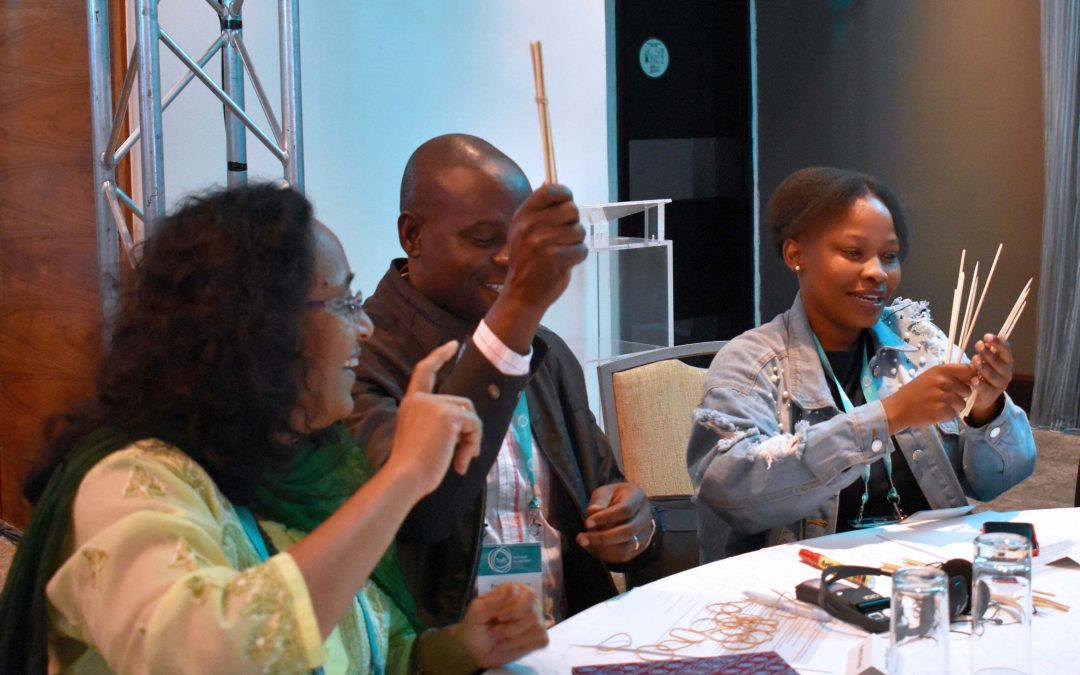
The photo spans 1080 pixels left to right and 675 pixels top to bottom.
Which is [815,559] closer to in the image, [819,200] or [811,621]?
[811,621]

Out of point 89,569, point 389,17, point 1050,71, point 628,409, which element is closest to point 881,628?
point 89,569

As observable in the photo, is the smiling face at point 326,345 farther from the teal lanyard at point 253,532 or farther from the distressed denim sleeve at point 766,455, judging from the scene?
the distressed denim sleeve at point 766,455

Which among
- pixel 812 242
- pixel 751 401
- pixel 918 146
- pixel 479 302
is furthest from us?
pixel 918 146

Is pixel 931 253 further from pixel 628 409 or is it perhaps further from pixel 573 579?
pixel 573 579

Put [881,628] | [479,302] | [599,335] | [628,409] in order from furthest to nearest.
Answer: [599,335] → [628,409] → [479,302] → [881,628]

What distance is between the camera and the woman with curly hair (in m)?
1.03

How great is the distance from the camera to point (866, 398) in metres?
2.36

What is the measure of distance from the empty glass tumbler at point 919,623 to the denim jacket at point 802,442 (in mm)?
751

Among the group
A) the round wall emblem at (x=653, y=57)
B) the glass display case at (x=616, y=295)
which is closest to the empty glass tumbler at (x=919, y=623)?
the glass display case at (x=616, y=295)

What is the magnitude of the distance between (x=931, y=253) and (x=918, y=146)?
2.07 feet

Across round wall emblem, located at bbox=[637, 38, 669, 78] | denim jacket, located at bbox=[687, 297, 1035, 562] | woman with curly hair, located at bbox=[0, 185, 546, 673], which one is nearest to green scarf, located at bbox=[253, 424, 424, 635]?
woman with curly hair, located at bbox=[0, 185, 546, 673]

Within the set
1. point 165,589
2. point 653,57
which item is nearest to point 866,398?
point 165,589

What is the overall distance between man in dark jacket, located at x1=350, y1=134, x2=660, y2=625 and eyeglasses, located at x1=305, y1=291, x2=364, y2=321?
386 mm

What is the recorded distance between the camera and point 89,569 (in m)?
1.05
